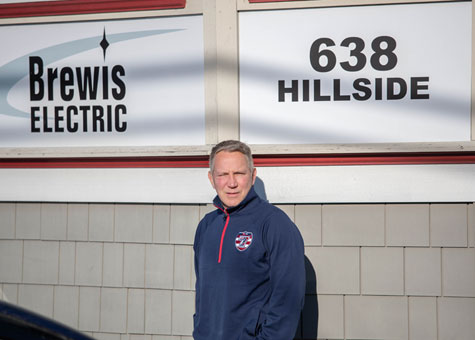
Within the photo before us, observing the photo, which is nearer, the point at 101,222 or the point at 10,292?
the point at 101,222

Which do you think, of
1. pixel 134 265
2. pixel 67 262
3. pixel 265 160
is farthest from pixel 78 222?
pixel 265 160

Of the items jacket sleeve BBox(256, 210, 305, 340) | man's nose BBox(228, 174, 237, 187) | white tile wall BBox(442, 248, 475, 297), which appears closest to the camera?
jacket sleeve BBox(256, 210, 305, 340)

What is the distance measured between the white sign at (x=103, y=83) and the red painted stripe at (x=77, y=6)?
0.10 metres

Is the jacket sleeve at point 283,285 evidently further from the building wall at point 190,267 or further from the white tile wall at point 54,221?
the white tile wall at point 54,221

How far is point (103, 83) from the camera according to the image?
174 inches

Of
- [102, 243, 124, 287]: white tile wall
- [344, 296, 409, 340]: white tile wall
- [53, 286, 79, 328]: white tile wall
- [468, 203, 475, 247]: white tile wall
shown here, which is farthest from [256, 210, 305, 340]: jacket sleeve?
[53, 286, 79, 328]: white tile wall

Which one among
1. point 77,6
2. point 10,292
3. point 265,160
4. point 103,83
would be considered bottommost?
point 10,292

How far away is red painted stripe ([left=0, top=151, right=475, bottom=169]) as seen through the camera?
13.2 ft

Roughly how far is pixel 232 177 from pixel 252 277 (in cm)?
54

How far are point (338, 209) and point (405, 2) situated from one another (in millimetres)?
1533

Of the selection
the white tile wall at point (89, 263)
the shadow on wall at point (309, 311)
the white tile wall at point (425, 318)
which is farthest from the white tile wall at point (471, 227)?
the white tile wall at point (89, 263)

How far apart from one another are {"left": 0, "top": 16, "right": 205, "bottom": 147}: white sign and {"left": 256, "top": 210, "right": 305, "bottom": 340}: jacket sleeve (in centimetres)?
156

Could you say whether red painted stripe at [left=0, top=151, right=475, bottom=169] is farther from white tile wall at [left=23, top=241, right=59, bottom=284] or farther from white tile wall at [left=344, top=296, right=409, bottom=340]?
white tile wall at [left=344, top=296, right=409, bottom=340]

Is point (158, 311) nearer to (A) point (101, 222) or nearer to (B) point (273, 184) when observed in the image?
(A) point (101, 222)
